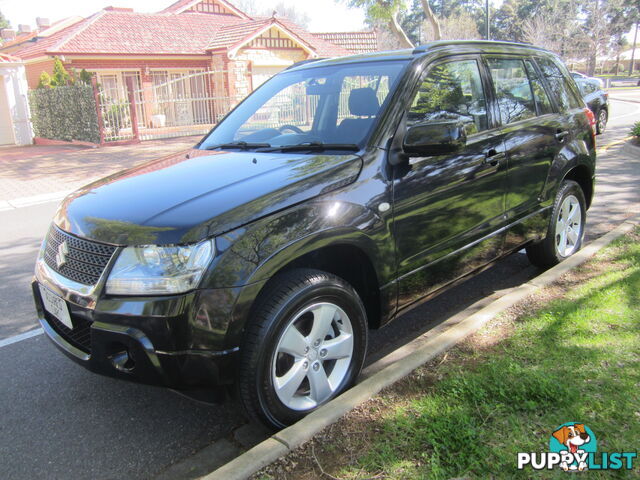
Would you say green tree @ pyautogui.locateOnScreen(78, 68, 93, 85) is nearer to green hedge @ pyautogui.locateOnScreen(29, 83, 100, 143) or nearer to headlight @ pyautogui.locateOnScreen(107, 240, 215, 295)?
green hedge @ pyautogui.locateOnScreen(29, 83, 100, 143)

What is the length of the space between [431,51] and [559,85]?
74.5 inches

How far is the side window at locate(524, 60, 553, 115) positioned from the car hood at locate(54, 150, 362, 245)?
2.28 metres

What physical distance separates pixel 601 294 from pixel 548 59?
2257mm

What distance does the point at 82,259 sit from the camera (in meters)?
2.78

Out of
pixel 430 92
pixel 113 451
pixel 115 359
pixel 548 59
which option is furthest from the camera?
pixel 548 59

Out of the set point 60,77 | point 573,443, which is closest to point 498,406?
point 573,443

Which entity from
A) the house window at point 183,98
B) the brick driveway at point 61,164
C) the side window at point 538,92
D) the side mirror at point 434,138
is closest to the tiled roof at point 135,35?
the house window at point 183,98

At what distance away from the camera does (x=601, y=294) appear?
4012mm

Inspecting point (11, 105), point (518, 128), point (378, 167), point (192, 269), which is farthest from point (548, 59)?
point (11, 105)

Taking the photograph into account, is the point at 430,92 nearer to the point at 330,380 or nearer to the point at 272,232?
the point at 272,232

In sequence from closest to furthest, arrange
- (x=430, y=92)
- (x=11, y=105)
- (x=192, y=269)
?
1. (x=192, y=269)
2. (x=430, y=92)
3. (x=11, y=105)

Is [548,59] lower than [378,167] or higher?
higher

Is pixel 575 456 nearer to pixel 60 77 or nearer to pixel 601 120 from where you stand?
pixel 601 120

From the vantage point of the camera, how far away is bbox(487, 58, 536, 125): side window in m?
4.19
